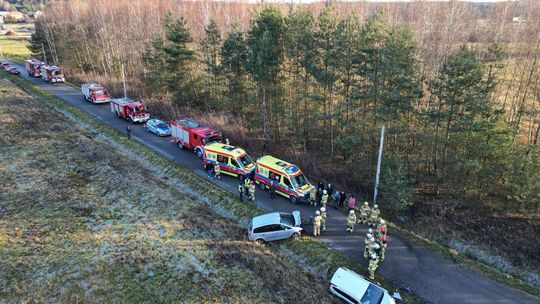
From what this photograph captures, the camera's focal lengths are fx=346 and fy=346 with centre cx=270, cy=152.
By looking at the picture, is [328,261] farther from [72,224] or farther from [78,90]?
[78,90]

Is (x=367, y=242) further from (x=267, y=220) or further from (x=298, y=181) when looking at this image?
(x=298, y=181)

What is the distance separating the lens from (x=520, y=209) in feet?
63.9

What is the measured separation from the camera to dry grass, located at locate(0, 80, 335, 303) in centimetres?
1416

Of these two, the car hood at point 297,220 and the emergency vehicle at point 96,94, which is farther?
the emergency vehicle at point 96,94

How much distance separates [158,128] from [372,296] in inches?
999

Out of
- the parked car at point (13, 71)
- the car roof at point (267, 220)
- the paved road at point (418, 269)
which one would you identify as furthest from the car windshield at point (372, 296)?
the parked car at point (13, 71)

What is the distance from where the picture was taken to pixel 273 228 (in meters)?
17.3

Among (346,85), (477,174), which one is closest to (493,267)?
(477,174)

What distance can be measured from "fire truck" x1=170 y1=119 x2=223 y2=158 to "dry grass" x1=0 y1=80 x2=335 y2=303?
4081 mm

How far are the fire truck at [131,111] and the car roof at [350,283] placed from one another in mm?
27659

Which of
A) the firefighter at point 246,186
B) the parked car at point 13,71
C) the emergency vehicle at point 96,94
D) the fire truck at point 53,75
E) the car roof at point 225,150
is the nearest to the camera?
the firefighter at point 246,186

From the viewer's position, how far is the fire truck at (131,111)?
3494 cm

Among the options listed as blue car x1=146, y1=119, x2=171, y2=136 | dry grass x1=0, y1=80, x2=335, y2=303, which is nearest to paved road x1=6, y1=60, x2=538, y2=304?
dry grass x1=0, y1=80, x2=335, y2=303

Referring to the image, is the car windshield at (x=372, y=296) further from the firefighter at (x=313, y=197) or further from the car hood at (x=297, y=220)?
the firefighter at (x=313, y=197)
